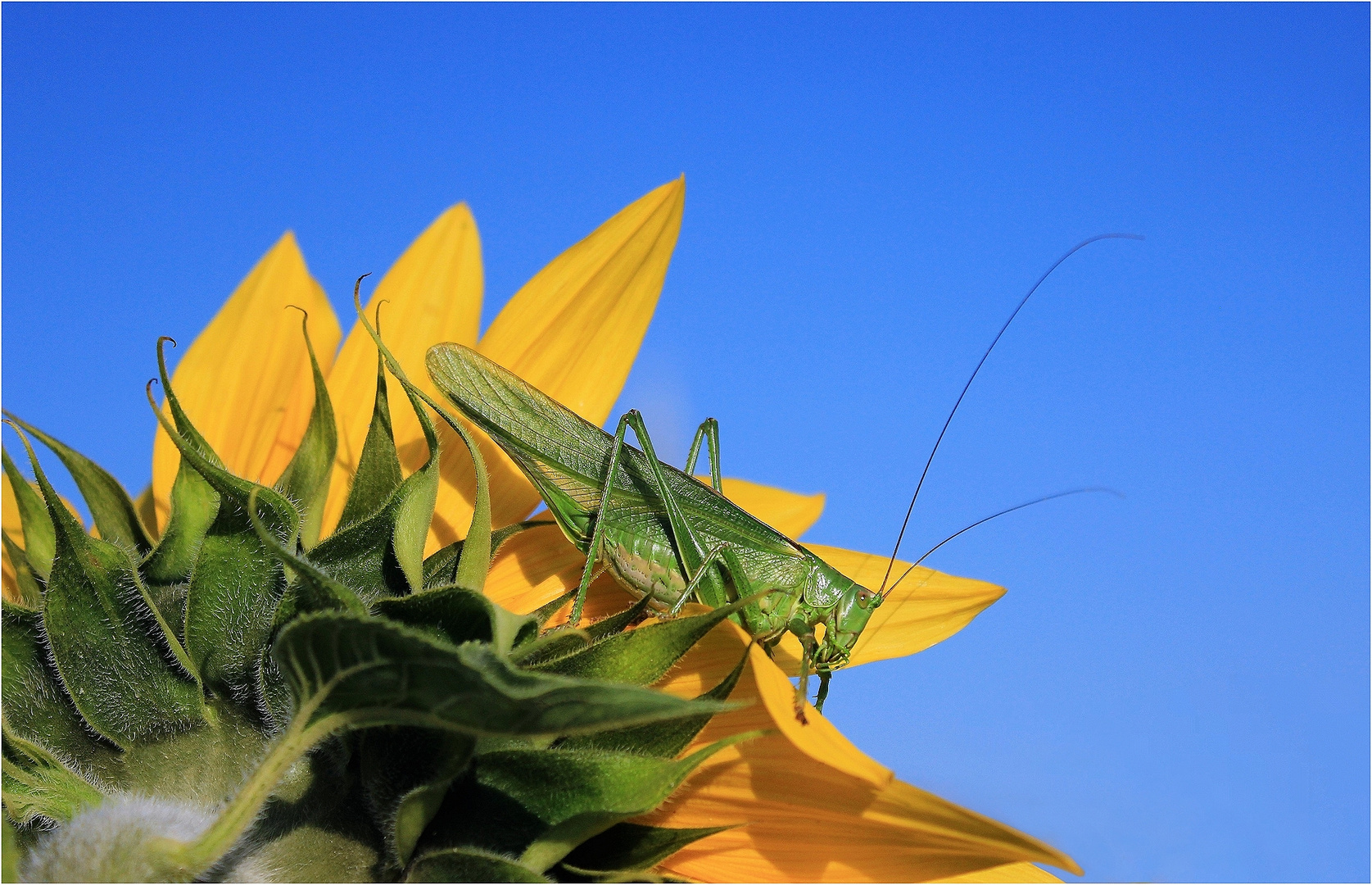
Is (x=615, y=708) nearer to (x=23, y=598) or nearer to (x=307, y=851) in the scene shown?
(x=307, y=851)

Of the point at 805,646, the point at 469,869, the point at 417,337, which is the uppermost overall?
the point at 417,337

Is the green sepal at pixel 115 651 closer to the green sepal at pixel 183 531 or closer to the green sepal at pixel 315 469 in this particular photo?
the green sepal at pixel 183 531

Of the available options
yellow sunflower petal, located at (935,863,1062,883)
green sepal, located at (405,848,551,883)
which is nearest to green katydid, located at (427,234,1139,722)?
yellow sunflower petal, located at (935,863,1062,883)

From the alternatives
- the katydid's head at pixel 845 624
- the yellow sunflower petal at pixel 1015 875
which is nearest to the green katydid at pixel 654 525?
the katydid's head at pixel 845 624

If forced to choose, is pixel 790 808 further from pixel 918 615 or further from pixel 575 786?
pixel 918 615

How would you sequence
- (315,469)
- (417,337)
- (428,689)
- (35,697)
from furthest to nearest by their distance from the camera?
1. (417,337)
2. (315,469)
3. (35,697)
4. (428,689)

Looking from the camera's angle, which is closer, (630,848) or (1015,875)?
(630,848)

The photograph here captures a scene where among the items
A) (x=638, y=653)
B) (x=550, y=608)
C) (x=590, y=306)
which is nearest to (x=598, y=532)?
(x=550, y=608)
